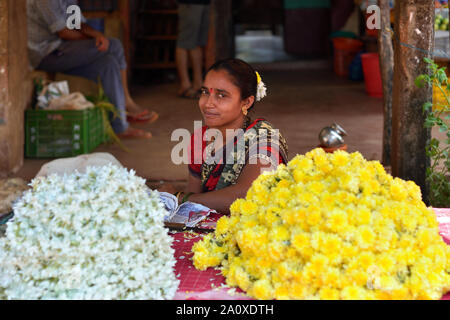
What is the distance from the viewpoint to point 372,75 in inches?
308

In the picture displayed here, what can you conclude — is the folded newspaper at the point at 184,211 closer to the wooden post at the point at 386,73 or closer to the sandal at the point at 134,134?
the wooden post at the point at 386,73

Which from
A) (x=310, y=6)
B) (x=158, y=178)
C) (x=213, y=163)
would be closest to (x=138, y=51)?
(x=310, y=6)

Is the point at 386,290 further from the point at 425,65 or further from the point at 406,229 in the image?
the point at 425,65

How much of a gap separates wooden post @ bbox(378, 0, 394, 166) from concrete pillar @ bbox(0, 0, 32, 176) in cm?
270

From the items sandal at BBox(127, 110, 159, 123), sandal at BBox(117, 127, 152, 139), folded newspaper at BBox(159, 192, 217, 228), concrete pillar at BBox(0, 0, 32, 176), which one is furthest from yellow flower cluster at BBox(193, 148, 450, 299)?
sandal at BBox(127, 110, 159, 123)

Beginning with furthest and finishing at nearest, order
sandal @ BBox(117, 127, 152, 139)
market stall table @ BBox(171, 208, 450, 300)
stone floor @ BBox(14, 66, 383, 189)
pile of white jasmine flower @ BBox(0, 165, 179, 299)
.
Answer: sandal @ BBox(117, 127, 152, 139) → stone floor @ BBox(14, 66, 383, 189) → market stall table @ BBox(171, 208, 450, 300) → pile of white jasmine flower @ BBox(0, 165, 179, 299)

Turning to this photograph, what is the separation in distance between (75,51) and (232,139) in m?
3.19

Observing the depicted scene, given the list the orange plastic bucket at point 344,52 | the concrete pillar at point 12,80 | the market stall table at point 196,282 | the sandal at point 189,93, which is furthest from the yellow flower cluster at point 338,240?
the orange plastic bucket at point 344,52

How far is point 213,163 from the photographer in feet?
8.76

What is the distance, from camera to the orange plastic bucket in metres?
9.49

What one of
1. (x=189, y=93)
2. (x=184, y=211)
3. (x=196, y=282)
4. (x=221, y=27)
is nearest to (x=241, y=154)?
(x=184, y=211)

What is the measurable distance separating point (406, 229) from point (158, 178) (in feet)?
9.79

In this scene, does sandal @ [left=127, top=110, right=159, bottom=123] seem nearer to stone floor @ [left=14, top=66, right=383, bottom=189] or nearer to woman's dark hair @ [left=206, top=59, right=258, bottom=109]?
stone floor @ [left=14, top=66, right=383, bottom=189]
